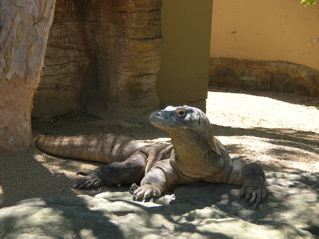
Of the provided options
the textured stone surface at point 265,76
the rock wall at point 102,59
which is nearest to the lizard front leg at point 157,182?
the rock wall at point 102,59

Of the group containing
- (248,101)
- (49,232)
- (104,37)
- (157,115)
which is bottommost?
(248,101)

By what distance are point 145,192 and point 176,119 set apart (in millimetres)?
705

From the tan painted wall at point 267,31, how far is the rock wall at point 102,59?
7.21m

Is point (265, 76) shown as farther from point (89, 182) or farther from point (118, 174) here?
point (89, 182)

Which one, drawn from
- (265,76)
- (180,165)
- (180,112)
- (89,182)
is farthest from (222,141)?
(265,76)

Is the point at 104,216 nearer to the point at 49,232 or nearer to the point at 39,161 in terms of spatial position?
the point at 49,232

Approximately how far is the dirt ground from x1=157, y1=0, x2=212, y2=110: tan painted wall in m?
1.10

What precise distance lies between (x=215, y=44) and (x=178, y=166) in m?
10.9

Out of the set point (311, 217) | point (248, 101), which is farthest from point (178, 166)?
point (248, 101)

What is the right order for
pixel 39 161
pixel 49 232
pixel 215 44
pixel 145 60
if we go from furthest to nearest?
pixel 215 44, pixel 145 60, pixel 39 161, pixel 49 232

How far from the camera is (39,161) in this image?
5590mm

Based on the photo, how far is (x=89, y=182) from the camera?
4.95 m

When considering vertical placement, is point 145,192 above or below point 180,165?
below

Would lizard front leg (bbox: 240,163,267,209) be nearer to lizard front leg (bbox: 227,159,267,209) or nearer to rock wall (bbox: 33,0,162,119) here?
lizard front leg (bbox: 227,159,267,209)
